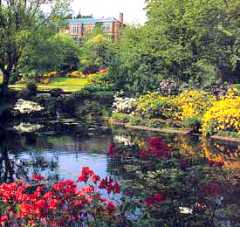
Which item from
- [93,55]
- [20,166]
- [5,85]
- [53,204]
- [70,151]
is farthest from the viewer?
[93,55]

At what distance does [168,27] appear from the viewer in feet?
100

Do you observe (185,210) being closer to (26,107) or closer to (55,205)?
(55,205)

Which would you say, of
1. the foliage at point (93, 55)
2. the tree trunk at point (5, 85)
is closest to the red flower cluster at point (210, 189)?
the tree trunk at point (5, 85)

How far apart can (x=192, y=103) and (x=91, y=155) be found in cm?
862

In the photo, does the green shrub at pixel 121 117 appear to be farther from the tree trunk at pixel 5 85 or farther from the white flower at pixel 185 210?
the white flower at pixel 185 210

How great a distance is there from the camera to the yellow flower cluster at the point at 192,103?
24031mm

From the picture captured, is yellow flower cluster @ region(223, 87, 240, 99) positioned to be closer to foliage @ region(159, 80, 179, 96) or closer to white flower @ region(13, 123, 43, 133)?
foliage @ region(159, 80, 179, 96)

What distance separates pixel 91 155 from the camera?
57.0 feet

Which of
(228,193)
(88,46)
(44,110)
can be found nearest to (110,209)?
(228,193)

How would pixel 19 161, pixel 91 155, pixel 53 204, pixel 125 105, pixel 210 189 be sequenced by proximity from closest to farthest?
pixel 53 204 → pixel 210 189 → pixel 19 161 → pixel 91 155 → pixel 125 105

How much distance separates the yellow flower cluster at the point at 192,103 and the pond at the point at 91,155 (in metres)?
2.61

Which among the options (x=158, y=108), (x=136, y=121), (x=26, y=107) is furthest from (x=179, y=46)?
(x=26, y=107)

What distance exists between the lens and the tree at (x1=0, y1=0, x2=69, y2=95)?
32019 mm

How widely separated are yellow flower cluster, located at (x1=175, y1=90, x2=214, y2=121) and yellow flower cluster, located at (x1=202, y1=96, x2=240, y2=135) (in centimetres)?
166
